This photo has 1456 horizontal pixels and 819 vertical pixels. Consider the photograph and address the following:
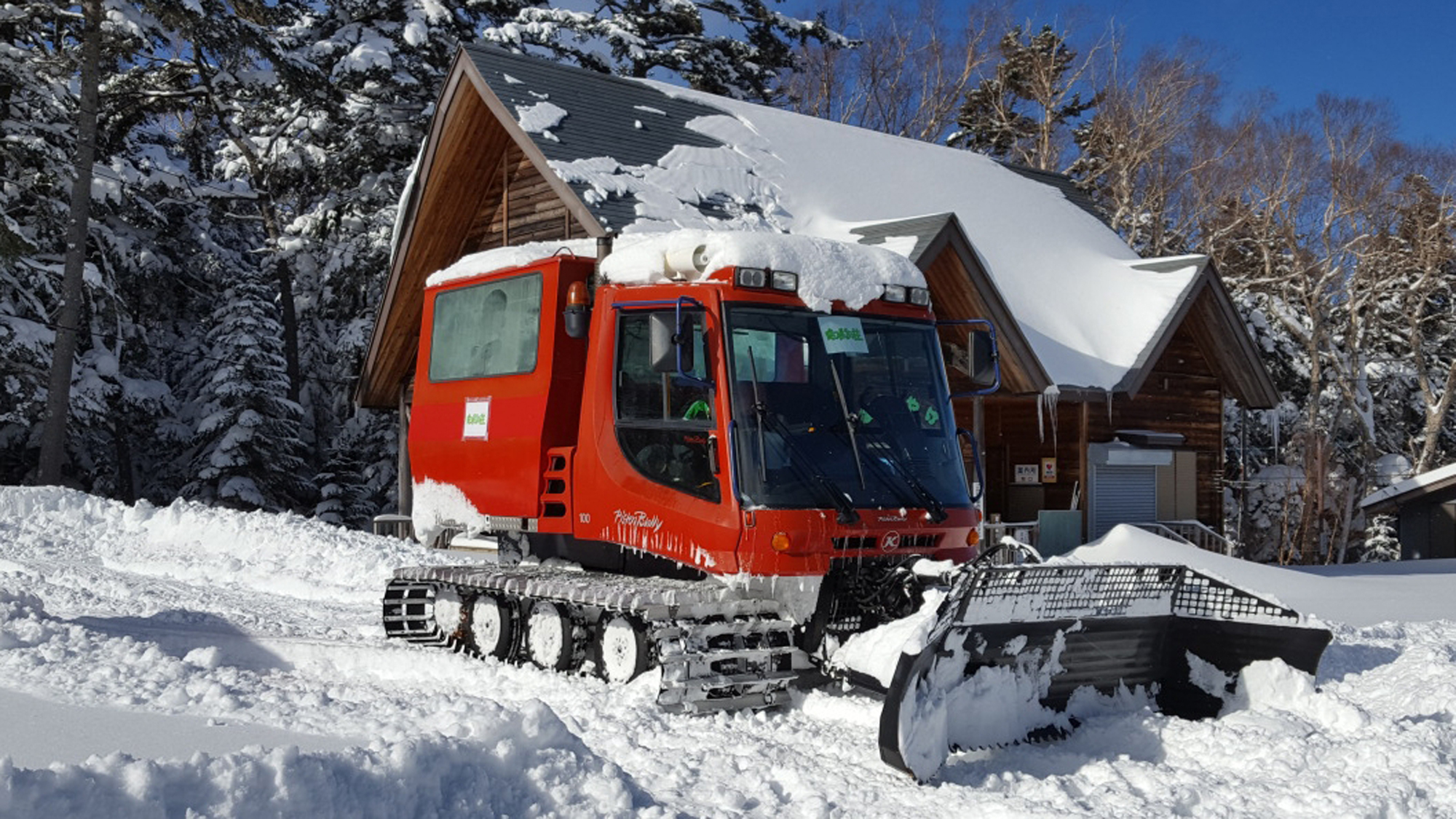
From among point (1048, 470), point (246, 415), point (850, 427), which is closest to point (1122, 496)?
point (1048, 470)

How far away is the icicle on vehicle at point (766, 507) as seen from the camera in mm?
7906

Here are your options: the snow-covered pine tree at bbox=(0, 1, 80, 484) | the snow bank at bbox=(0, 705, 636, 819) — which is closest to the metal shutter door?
the snow bank at bbox=(0, 705, 636, 819)

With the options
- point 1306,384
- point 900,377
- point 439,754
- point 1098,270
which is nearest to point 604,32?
point 1098,270

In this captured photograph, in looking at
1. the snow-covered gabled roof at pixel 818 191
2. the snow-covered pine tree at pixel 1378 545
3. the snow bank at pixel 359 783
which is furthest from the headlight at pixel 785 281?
the snow-covered pine tree at pixel 1378 545

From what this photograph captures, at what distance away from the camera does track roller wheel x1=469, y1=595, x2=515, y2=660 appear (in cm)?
969

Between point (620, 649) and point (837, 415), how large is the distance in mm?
1999

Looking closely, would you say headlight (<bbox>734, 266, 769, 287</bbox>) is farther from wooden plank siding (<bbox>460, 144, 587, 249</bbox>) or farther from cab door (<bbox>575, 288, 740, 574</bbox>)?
wooden plank siding (<bbox>460, 144, 587, 249</bbox>)

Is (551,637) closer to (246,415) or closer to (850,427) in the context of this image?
(850,427)

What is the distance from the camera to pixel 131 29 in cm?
2397

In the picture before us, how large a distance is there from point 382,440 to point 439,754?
27525 mm

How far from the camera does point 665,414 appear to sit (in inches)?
343

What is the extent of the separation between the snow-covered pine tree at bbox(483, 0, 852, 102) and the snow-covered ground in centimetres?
2289

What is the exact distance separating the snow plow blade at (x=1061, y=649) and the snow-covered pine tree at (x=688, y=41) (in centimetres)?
2505

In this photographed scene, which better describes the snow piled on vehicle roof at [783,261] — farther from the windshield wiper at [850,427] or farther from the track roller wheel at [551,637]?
the track roller wheel at [551,637]
